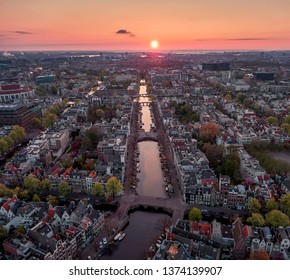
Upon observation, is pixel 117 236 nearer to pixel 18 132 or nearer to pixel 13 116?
pixel 18 132

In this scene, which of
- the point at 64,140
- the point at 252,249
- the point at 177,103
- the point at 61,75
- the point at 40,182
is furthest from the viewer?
the point at 61,75

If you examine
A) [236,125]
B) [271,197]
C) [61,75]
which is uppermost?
[61,75]

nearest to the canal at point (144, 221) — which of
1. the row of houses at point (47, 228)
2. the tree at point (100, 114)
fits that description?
the row of houses at point (47, 228)

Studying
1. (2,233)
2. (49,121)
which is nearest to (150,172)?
(2,233)

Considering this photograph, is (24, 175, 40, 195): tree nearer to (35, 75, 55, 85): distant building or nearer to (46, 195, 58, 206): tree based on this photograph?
(46, 195, 58, 206): tree

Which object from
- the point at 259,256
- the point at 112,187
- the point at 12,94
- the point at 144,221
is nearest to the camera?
the point at 259,256

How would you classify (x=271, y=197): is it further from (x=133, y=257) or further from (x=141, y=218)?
(x=133, y=257)

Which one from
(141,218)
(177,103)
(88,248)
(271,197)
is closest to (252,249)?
(271,197)

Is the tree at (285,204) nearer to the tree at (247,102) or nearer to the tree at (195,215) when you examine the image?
the tree at (195,215)
